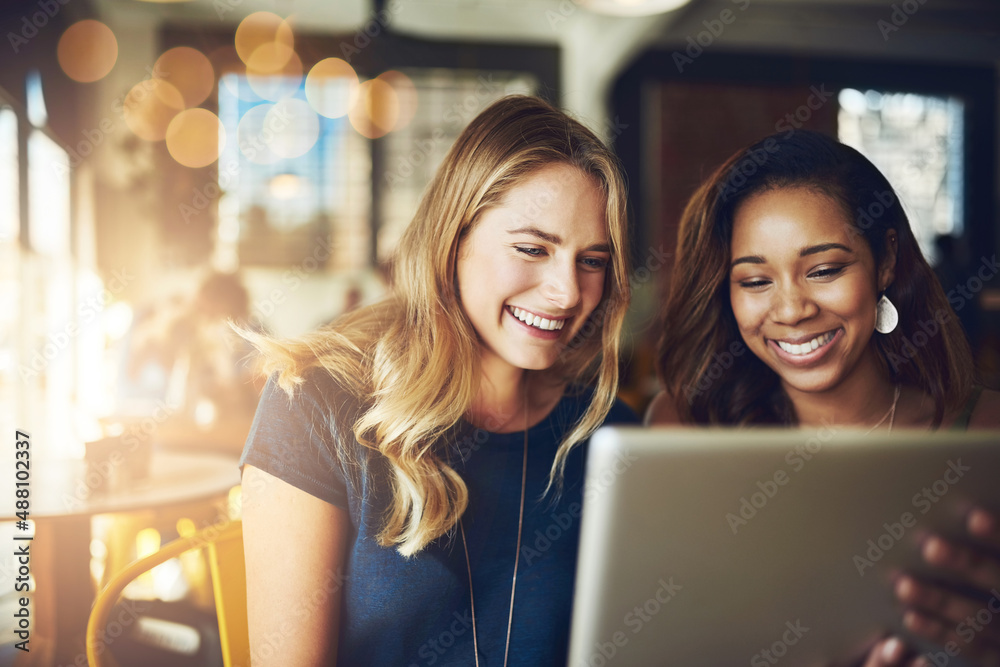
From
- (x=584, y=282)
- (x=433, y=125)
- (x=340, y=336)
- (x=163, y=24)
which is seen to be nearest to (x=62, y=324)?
(x=163, y=24)

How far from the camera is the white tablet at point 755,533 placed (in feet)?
2.02

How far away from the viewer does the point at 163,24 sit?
4.69 m

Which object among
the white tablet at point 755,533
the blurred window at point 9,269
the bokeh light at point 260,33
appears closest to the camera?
the white tablet at point 755,533

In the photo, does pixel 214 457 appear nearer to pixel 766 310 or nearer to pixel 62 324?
pixel 766 310

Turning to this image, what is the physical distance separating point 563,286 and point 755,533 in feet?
1.69

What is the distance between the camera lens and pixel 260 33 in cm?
476

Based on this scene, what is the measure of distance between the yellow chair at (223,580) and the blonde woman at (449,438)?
0.59 feet

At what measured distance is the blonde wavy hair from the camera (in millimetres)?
1050

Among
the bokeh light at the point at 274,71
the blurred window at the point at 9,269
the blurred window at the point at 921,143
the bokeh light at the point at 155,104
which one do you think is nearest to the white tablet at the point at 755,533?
the blurred window at the point at 9,269

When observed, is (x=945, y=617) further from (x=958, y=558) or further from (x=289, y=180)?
(x=289, y=180)

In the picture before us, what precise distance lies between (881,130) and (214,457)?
4.57 meters

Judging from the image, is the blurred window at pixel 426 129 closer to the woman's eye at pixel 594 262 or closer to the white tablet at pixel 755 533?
the woman's eye at pixel 594 262

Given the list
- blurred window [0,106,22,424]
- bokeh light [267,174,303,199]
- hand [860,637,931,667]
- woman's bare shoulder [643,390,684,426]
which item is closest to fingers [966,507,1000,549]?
hand [860,637,931,667]

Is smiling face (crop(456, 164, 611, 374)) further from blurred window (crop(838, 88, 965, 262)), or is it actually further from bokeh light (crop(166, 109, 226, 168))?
bokeh light (crop(166, 109, 226, 168))
